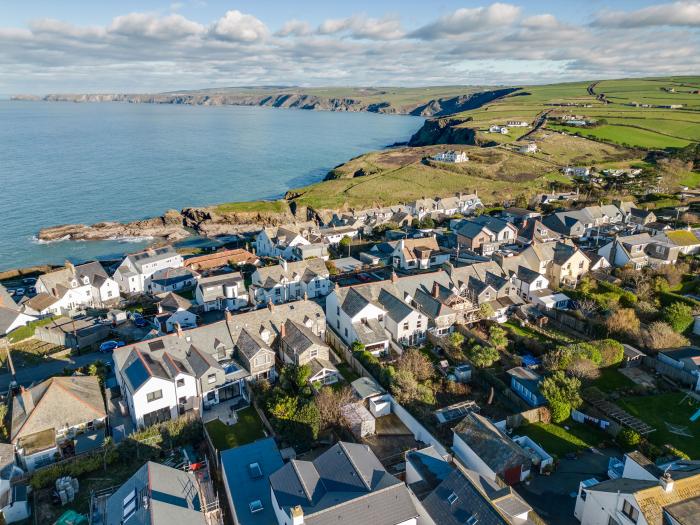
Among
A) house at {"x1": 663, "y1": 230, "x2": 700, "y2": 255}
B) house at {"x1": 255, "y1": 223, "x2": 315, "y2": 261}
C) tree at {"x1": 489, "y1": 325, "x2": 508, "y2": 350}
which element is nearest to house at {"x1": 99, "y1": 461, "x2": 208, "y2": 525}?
tree at {"x1": 489, "y1": 325, "x2": 508, "y2": 350}

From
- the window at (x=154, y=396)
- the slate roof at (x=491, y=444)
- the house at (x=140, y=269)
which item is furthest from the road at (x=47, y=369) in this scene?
the slate roof at (x=491, y=444)

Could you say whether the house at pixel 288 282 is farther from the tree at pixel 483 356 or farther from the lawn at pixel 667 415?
the lawn at pixel 667 415

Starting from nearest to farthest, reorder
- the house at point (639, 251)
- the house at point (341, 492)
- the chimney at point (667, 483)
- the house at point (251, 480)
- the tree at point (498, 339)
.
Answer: the house at point (341, 492) → the chimney at point (667, 483) → the house at point (251, 480) → the tree at point (498, 339) → the house at point (639, 251)

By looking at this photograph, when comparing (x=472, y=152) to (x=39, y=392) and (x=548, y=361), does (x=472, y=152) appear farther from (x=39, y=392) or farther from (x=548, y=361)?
(x=39, y=392)

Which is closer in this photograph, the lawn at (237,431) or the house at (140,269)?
the lawn at (237,431)

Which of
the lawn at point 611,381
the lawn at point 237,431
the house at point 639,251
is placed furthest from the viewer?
the house at point 639,251

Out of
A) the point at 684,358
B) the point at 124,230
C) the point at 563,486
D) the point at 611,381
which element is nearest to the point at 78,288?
the point at 124,230

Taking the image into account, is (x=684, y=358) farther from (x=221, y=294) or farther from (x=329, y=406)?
(x=221, y=294)
